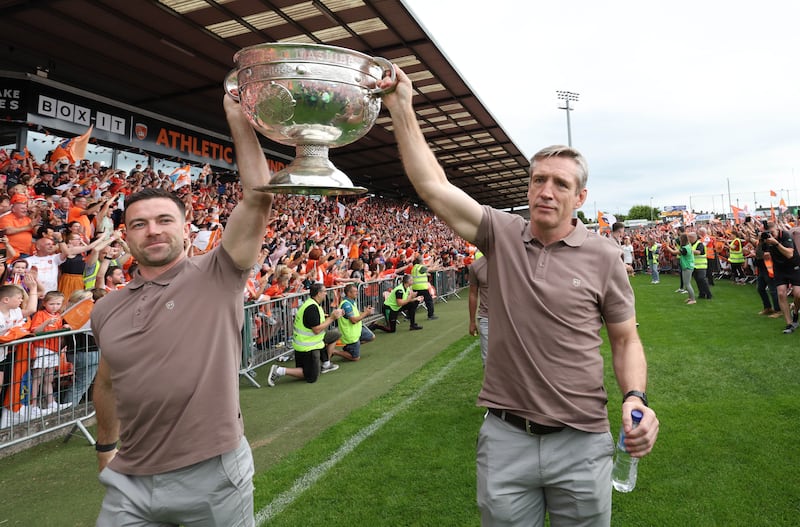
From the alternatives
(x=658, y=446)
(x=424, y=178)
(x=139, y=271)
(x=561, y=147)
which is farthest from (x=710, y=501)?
(x=139, y=271)

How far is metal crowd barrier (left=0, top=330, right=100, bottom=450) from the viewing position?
15.4ft

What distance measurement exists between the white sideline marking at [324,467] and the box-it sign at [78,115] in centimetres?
1238

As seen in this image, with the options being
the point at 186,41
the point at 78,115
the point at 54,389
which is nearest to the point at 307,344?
the point at 54,389

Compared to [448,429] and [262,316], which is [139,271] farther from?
[262,316]

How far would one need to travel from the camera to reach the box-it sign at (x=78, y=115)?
12.8 meters

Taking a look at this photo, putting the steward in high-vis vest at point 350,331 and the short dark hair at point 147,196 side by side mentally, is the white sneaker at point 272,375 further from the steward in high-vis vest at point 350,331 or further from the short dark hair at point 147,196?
the short dark hair at point 147,196

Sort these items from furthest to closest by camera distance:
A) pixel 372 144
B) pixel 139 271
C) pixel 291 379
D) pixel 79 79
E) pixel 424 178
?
1. pixel 372 144
2. pixel 79 79
3. pixel 291 379
4. pixel 139 271
5. pixel 424 178

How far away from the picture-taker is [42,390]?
493 centimetres

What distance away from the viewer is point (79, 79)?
45.6ft

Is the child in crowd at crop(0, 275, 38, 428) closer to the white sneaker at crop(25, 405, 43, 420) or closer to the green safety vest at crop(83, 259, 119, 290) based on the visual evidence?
the white sneaker at crop(25, 405, 43, 420)

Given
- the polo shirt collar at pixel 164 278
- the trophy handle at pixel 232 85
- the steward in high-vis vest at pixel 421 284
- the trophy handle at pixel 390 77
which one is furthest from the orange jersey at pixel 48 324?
the steward in high-vis vest at pixel 421 284

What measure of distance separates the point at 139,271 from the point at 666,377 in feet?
21.0

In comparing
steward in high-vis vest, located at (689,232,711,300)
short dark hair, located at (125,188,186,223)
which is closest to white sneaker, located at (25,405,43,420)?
short dark hair, located at (125,188,186,223)

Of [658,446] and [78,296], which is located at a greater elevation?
[78,296]
